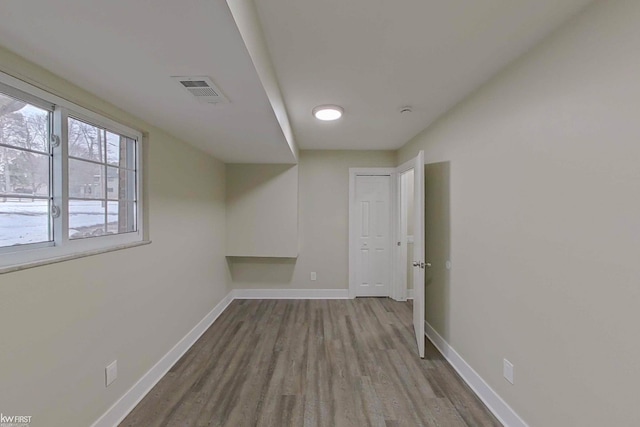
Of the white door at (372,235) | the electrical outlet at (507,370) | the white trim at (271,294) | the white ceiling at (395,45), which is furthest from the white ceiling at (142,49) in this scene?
the white trim at (271,294)

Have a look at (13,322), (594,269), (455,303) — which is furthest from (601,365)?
(13,322)

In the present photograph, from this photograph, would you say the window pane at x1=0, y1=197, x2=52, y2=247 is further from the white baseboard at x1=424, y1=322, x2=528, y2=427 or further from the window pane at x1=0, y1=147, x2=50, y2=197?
the white baseboard at x1=424, y1=322, x2=528, y2=427

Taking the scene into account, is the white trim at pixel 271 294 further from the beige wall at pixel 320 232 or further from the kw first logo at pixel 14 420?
the kw first logo at pixel 14 420

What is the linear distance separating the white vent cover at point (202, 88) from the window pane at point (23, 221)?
0.96 meters

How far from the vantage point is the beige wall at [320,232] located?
14.6 feet

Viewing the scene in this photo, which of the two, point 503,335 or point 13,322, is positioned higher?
point 13,322

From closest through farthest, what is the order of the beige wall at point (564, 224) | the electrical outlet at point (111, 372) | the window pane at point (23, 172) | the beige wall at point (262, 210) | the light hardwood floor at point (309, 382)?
the beige wall at point (564, 224) → the window pane at point (23, 172) → the electrical outlet at point (111, 372) → the light hardwood floor at point (309, 382) → the beige wall at point (262, 210)

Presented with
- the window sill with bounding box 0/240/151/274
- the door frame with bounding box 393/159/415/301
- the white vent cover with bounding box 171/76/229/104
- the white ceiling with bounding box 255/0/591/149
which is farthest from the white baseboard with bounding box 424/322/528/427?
the window sill with bounding box 0/240/151/274

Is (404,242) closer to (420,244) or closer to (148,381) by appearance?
(420,244)

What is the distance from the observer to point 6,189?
1.30 metres

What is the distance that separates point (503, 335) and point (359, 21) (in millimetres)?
2160

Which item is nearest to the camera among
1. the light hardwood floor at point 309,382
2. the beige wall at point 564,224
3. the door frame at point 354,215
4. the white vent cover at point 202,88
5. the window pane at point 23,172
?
the beige wall at point 564,224

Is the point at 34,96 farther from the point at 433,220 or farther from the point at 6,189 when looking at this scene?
the point at 433,220

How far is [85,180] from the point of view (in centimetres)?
175
